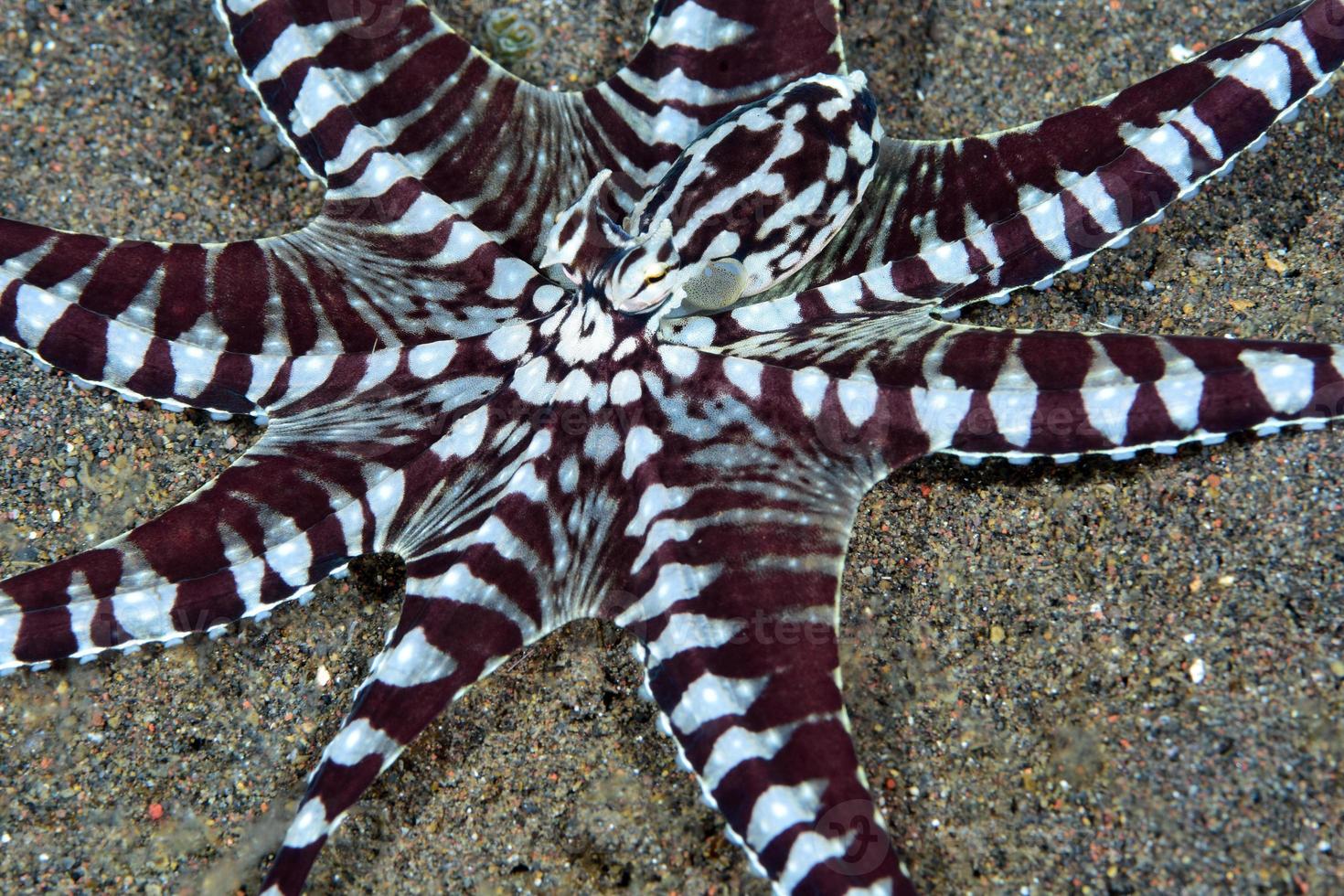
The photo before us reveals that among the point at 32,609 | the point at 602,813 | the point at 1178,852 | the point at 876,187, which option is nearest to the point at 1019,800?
the point at 1178,852

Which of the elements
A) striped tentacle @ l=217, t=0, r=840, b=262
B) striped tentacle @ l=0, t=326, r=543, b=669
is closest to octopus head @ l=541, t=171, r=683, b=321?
striped tentacle @ l=0, t=326, r=543, b=669

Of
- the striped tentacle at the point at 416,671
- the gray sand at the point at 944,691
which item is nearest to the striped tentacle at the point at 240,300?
the gray sand at the point at 944,691

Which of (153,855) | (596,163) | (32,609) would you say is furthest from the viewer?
(596,163)

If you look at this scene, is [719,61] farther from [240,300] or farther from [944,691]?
[944,691]

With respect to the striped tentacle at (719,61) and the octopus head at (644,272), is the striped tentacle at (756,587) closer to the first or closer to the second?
the octopus head at (644,272)

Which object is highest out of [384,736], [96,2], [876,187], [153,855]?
[96,2]

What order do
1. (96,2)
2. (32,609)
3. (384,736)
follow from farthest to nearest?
(96,2) → (32,609) → (384,736)

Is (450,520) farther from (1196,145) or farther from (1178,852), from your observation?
(1196,145)
